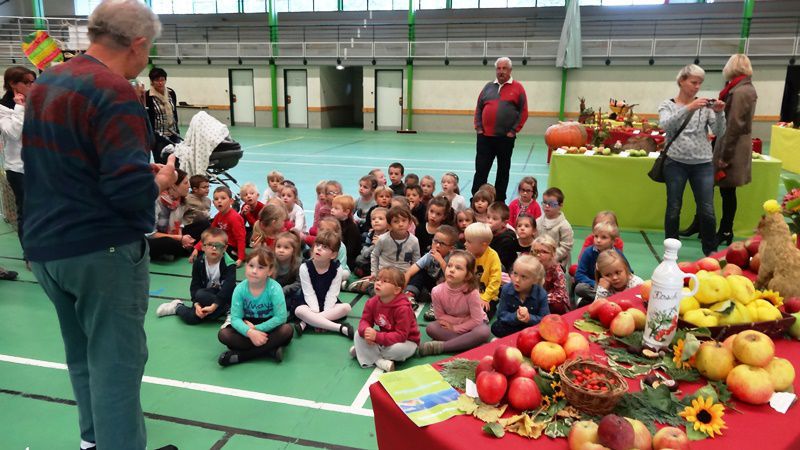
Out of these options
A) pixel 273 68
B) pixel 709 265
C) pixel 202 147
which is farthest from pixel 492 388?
pixel 273 68

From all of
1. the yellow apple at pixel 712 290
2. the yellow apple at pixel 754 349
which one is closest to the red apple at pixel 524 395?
the yellow apple at pixel 754 349

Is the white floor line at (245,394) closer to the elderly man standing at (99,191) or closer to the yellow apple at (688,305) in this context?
the elderly man standing at (99,191)

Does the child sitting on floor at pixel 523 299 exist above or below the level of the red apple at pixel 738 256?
below

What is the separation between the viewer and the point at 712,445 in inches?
63.5

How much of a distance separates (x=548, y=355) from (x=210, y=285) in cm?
340

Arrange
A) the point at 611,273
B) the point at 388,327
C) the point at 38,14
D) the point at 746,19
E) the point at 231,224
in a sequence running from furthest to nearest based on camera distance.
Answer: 1. the point at 38,14
2. the point at 746,19
3. the point at 231,224
4. the point at 611,273
5. the point at 388,327

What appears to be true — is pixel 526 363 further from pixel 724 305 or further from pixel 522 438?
pixel 724 305

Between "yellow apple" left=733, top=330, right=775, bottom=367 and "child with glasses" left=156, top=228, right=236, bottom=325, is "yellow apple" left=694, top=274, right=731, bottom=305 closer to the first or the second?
"yellow apple" left=733, top=330, right=775, bottom=367

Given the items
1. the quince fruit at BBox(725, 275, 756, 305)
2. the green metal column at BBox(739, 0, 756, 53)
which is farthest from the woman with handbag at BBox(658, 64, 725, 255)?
the green metal column at BBox(739, 0, 756, 53)

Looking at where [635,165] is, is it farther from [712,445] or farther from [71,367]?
[71,367]

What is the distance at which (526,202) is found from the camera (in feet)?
20.1

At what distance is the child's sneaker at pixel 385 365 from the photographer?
3.75 metres

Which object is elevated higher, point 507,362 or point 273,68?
point 273,68

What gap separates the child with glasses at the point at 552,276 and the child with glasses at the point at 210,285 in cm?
257
